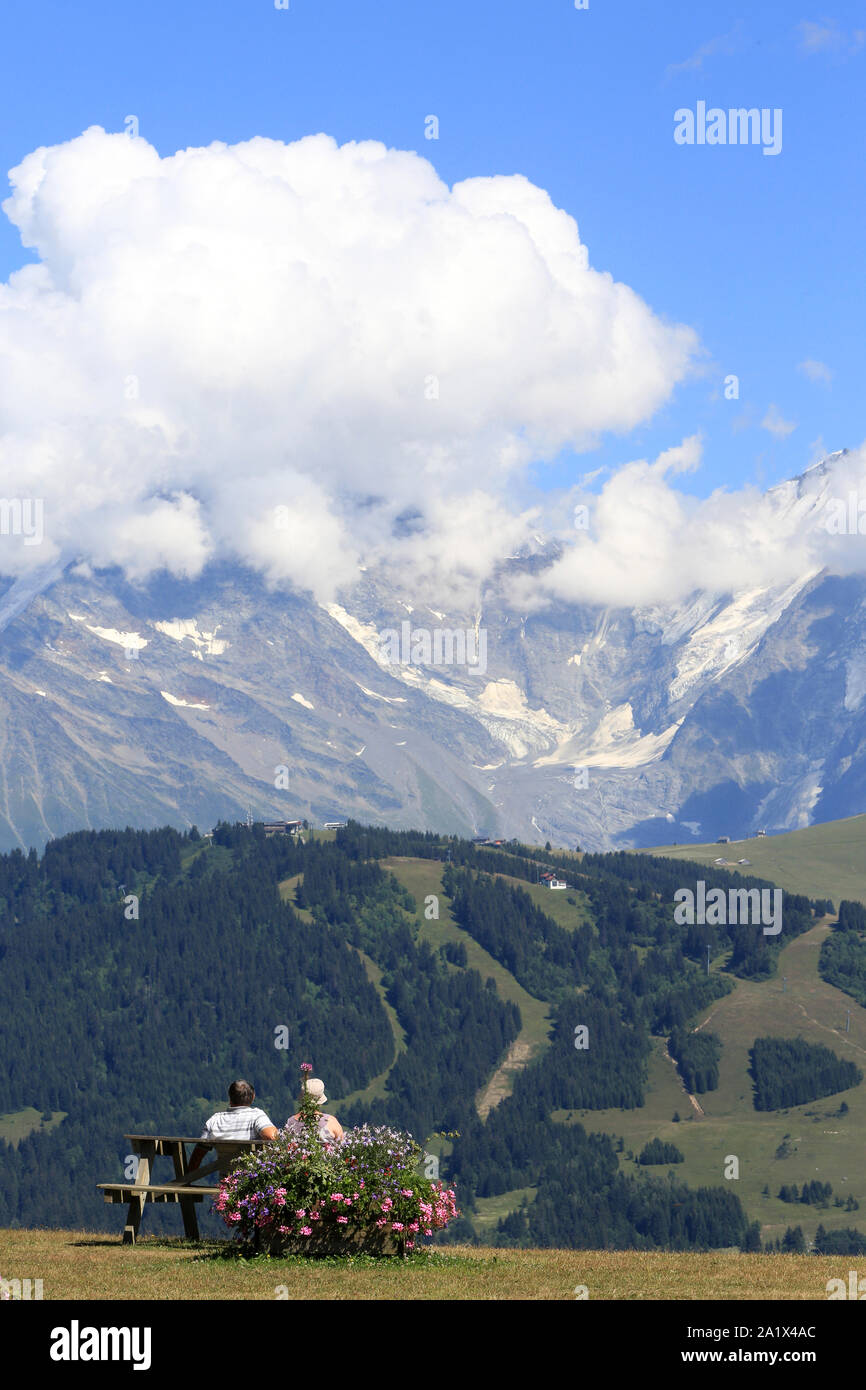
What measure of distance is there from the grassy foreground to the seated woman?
270cm

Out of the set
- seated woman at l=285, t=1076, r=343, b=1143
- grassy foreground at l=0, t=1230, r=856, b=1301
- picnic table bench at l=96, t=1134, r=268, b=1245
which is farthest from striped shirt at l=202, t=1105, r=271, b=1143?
grassy foreground at l=0, t=1230, r=856, b=1301

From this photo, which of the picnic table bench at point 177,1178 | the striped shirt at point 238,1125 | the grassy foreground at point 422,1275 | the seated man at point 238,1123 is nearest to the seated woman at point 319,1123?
the picnic table bench at point 177,1178

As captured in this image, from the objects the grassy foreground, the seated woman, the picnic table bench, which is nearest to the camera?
the grassy foreground

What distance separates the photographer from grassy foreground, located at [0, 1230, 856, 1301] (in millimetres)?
25578

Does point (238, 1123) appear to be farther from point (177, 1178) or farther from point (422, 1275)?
point (422, 1275)

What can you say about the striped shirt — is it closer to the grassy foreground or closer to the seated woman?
the seated woman

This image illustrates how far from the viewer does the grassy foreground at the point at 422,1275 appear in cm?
2558

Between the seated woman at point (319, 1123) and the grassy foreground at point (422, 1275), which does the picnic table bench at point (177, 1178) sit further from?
the grassy foreground at point (422, 1275)

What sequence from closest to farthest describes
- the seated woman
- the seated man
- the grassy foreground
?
the grassy foreground → the seated woman → the seated man

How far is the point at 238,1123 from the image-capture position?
1361 inches

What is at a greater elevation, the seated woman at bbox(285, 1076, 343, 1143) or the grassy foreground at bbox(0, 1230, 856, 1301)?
the seated woman at bbox(285, 1076, 343, 1143)
